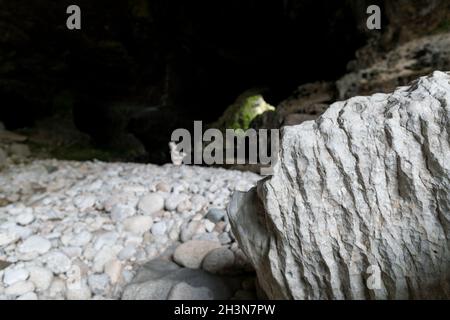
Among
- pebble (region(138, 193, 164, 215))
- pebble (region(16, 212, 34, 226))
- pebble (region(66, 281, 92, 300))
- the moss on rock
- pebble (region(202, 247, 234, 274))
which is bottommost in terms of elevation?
pebble (region(66, 281, 92, 300))

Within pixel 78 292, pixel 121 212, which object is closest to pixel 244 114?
pixel 121 212

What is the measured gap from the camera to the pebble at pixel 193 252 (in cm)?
254

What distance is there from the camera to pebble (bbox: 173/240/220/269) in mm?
2539

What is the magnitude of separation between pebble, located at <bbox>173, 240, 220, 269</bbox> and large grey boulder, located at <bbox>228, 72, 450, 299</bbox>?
1.08 m

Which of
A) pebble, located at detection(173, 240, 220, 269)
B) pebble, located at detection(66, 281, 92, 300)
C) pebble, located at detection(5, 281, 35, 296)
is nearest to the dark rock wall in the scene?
pebble, located at detection(173, 240, 220, 269)

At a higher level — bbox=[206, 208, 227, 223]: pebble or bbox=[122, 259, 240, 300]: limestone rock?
bbox=[206, 208, 227, 223]: pebble

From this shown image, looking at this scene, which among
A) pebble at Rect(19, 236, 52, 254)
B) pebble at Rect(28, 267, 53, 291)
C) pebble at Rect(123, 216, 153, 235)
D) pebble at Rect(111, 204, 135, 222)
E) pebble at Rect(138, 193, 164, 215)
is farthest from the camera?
pebble at Rect(138, 193, 164, 215)

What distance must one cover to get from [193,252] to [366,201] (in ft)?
5.54

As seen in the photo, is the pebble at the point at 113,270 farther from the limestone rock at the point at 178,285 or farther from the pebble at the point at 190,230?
the pebble at the point at 190,230

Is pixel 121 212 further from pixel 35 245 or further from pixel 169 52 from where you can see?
pixel 169 52

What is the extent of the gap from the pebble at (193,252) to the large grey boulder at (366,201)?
1081mm

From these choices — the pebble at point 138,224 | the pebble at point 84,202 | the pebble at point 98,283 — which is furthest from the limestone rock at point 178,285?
the pebble at point 84,202

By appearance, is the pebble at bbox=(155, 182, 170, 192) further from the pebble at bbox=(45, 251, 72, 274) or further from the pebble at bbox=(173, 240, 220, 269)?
the pebble at bbox=(45, 251, 72, 274)
